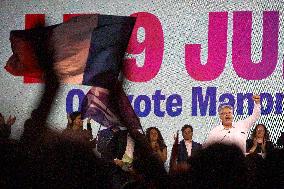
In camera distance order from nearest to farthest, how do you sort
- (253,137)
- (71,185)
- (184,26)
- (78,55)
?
(71,185)
(78,55)
(253,137)
(184,26)

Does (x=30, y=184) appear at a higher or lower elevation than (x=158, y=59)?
lower

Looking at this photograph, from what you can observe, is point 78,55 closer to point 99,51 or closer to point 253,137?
point 99,51

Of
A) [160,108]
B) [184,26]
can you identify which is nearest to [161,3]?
[184,26]

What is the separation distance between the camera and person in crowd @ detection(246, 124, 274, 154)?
483 centimetres

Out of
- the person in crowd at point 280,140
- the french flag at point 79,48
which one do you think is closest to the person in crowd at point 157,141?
the french flag at point 79,48

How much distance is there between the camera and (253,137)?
4914mm

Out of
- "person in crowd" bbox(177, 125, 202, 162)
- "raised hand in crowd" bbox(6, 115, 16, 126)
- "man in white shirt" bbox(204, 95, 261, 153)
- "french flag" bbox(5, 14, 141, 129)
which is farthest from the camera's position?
"raised hand in crowd" bbox(6, 115, 16, 126)

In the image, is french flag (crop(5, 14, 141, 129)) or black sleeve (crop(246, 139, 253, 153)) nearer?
french flag (crop(5, 14, 141, 129))

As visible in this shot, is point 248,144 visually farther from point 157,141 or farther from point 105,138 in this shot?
point 105,138

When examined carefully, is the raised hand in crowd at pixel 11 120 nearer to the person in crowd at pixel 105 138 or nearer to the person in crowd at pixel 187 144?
the person in crowd at pixel 105 138

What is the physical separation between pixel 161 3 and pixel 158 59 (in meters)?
0.64

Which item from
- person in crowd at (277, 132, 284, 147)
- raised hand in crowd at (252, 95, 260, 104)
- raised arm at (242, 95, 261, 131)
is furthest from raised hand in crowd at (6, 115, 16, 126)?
person in crowd at (277, 132, 284, 147)

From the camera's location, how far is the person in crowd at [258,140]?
4.83 metres

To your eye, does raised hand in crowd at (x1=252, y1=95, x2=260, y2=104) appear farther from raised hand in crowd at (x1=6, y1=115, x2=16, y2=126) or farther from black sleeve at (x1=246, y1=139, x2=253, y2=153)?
raised hand in crowd at (x1=6, y1=115, x2=16, y2=126)
